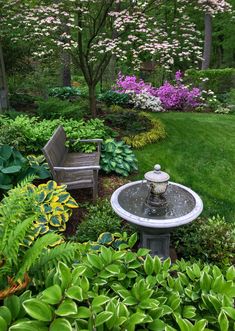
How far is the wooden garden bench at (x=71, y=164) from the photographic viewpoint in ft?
16.7

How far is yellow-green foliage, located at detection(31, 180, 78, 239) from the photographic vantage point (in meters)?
4.20

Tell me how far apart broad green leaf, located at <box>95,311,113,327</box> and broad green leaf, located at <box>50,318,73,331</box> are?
0.69 ft

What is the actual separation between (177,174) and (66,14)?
447 centimetres

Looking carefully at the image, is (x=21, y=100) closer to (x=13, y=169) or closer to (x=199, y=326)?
(x=13, y=169)

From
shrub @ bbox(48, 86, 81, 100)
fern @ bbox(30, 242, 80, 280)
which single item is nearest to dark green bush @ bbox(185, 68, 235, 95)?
shrub @ bbox(48, 86, 81, 100)

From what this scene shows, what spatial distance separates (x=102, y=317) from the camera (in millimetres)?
1956

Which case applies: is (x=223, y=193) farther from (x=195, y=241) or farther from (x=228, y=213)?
(x=195, y=241)

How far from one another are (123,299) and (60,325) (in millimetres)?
681

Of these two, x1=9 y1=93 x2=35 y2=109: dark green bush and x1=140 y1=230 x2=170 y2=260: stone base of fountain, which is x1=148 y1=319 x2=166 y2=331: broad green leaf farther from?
x1=9 y1=93 x2=35 y2=109: dark green bush

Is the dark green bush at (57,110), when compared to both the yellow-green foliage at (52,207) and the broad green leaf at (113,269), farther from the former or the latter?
the broad green leaf at (113,269)

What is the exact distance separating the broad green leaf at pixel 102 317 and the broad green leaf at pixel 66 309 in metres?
0.16

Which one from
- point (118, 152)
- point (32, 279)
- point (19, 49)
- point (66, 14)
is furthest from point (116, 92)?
point (32, 279)

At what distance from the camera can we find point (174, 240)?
445 cm

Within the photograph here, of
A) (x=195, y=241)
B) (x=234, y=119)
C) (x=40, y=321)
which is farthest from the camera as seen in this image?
(x=234, y=119)
